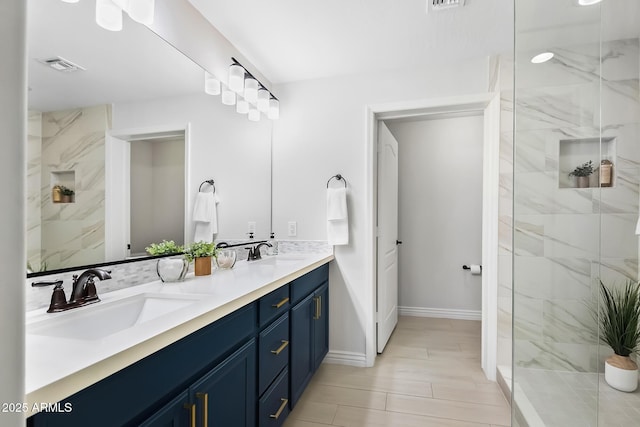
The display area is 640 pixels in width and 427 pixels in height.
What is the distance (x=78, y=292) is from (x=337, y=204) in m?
1.77

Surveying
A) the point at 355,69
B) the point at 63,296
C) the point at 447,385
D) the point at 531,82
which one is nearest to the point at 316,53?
the point at 355,69

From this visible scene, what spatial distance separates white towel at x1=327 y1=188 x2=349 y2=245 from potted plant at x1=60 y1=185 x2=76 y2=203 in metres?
1.69

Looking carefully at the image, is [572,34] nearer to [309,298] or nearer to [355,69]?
[355,69]

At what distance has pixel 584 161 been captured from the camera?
42.9 inches

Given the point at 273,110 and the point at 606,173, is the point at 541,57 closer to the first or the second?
the point at 606,173

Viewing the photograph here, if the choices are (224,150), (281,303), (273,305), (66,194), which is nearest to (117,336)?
(66,194)

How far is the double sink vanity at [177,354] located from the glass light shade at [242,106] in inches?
46.1

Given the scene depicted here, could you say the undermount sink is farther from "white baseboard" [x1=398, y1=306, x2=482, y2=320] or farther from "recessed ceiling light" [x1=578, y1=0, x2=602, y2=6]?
"white baseboard" [x1=398, y1=306, x2=482, y2=320]

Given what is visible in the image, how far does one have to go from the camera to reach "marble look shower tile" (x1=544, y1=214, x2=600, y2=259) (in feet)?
3.43

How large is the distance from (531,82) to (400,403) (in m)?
1.92

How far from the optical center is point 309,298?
86.7 inches

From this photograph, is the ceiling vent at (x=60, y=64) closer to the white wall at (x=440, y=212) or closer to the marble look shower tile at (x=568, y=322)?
the marble look shower tile at (x=568, y=322)

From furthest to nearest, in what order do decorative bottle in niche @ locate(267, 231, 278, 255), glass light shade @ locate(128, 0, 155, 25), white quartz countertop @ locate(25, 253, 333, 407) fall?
1. decorative bottle in niche @ locate(267, 231, 278, 255)
2. glass light shade @ locate(128, 0, 155, 25)
3. white quartz countertop @ locate(25, 253, 333, 407)

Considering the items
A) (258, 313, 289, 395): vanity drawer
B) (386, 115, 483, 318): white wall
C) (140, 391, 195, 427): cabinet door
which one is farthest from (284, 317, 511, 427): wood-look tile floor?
(140, 391, 195, 427): cabinet door
